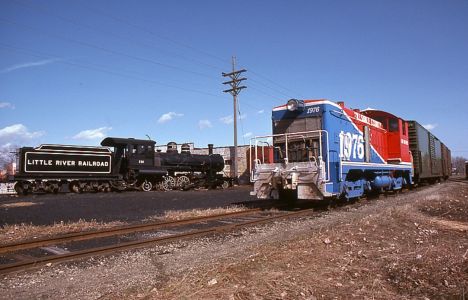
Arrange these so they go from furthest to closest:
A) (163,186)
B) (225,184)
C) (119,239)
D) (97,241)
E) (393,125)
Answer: (225,184) < (163,186) < (393,125) < (119,239) < (97,241)

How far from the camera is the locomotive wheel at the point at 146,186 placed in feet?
84.9

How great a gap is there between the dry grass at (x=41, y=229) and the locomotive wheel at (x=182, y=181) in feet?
55.6

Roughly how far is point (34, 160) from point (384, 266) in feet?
73.0

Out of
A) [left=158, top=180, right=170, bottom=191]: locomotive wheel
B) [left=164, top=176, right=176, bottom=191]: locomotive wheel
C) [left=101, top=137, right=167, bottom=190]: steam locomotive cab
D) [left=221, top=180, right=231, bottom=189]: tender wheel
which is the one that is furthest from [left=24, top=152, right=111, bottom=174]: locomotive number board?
[left=221, top=180, right=231, bottom=189]: tender wheel

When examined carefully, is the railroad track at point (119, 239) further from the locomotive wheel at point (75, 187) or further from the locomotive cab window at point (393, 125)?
the locomotive wheel at point (75, 187)

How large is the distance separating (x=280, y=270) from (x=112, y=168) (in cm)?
2230

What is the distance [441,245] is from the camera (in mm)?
5559

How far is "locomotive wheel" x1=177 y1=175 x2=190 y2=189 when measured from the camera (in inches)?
1065

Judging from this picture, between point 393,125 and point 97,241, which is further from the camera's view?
point 393,125

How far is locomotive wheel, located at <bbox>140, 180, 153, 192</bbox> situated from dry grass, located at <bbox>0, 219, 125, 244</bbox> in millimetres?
15942

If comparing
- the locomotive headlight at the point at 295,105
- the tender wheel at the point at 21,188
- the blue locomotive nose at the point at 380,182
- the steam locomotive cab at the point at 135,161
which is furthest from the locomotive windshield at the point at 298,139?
the tender wheel at the point at 21,188

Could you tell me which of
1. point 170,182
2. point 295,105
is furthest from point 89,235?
point 170,182

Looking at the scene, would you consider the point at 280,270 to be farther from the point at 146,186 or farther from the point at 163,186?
the point at 163,186

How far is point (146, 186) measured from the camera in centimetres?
2609
